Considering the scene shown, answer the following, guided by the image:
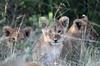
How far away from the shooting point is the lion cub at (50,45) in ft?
20.3

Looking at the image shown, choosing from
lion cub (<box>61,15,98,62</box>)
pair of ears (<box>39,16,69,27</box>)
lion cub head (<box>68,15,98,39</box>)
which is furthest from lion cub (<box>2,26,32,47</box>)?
lion cub head (<box>68,15,98,39</box>)

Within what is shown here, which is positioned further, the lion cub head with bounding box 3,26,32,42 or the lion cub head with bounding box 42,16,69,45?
the lion cub head with bounding box 3,26,32,42

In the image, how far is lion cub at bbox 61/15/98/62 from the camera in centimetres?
672

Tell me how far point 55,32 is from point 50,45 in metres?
0.27

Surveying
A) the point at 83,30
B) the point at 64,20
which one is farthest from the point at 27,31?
the point at 83,30

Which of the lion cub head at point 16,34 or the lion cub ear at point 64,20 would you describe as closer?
the lion cub head at point 16,34

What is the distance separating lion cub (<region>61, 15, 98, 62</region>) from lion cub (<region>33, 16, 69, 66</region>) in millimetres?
246

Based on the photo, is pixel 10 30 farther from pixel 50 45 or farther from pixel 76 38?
pixel 76 38

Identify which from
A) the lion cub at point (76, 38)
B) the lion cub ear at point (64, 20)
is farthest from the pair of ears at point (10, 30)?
the lion cub at point (76, 38)

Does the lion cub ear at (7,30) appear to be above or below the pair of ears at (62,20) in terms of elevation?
below

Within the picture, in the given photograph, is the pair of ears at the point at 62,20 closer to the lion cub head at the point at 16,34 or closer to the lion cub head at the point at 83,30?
the lion cub head at the point at 16,34

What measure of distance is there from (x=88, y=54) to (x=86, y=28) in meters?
1.61

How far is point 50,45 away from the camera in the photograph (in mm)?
6375

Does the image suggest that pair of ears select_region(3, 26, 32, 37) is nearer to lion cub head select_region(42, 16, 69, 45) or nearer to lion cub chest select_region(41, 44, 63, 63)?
lion cub head select_region(42, 16, 69, 45)
